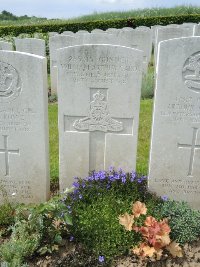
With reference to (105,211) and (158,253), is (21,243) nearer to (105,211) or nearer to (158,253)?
(105,211)

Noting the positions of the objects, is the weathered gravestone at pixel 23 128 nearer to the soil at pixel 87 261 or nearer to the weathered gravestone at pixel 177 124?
the soil at pixel 87 261

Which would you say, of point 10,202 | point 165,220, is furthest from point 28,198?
point 165,220

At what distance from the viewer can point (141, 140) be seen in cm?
621

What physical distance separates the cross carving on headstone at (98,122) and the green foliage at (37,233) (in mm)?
1023

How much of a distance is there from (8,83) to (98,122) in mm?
1099

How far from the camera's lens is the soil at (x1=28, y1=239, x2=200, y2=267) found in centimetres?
320

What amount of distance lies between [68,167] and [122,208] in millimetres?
987

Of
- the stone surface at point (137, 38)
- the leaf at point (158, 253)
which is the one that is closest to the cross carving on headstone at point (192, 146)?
the leaf at point (158, 253)

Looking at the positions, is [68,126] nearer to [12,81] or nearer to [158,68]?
Result: [12,81]

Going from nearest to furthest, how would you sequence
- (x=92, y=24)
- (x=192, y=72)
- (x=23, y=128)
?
(x=192, y=72), (x=23, y=128), (x=92, y=24)

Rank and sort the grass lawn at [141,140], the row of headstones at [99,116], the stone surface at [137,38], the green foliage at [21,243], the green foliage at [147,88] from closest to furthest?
the green foliage at [21,243]
the row of headstones at [99,116]
the grass lawn at [141,140]
the green foliage at [147,88]
the stone surface at [137,38]

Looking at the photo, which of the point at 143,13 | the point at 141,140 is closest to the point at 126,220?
the point at 141,140

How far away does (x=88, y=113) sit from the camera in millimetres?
3941

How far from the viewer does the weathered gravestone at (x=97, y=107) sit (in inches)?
146
